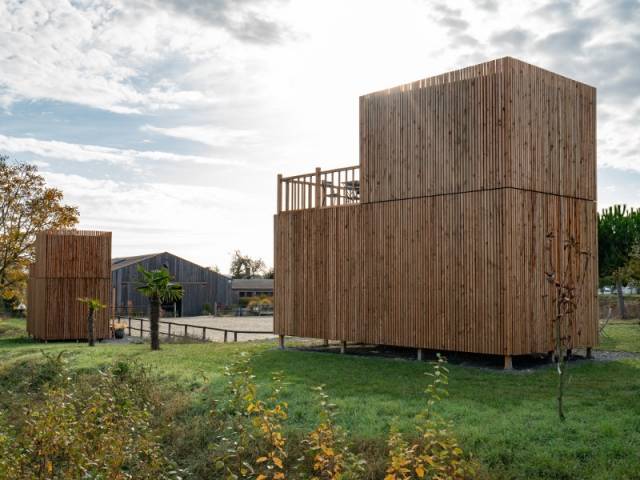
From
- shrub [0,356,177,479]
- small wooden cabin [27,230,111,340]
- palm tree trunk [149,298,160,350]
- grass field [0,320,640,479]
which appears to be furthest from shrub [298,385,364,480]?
small wooden cabin [27,230,111,340]

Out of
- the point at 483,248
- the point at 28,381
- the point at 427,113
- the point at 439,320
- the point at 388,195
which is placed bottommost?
the point at 28,381

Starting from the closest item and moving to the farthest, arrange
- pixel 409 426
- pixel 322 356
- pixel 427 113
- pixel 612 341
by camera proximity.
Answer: pixel 409 426
pixel 427 113
pixel 322 356
pixel 612 341

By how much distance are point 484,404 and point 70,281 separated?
1805cm

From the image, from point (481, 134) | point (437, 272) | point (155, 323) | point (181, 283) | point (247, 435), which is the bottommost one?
point (247, 435)

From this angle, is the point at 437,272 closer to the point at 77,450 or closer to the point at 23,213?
the point at 77,450

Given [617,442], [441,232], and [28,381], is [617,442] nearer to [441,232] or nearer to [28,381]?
[441,232]

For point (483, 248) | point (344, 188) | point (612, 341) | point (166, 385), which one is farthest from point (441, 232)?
point (612, 341)

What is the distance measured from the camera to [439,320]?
→ 1373 cm

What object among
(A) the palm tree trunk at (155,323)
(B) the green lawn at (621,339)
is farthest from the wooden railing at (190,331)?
(B) the green lawn at (621,339)

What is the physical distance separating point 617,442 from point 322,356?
8.73 meters

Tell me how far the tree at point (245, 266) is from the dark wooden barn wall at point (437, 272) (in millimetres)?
57477

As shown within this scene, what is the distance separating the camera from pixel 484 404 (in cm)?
935

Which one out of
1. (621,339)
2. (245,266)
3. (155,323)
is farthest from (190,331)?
(245,266)

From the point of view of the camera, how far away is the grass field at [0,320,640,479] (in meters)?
7.11
